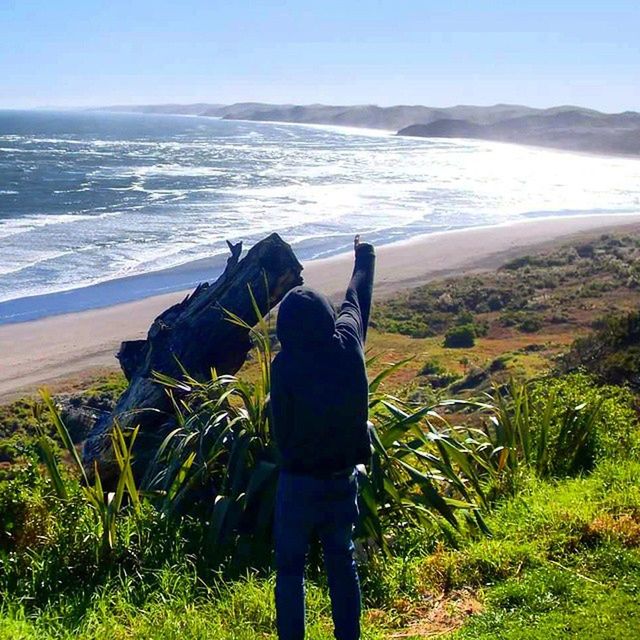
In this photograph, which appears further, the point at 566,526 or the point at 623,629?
the point at 566,526

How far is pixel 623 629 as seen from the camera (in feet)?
11.1

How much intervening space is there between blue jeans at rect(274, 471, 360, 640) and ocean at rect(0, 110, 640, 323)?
18470mm

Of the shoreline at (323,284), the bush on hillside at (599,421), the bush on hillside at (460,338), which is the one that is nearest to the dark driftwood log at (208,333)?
the bush on hillside at (599,421)

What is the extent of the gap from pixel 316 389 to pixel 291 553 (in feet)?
2.08

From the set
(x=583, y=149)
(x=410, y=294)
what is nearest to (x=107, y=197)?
(x=410, y=294)

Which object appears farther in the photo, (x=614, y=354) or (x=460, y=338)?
(x=460, y=338)

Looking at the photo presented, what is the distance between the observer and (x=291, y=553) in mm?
3107

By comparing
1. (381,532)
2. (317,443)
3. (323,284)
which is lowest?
(323,284)

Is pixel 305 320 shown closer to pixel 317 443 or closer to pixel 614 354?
pixel 317 443

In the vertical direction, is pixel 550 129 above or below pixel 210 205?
above

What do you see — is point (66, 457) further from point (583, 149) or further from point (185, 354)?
point (583, 149)

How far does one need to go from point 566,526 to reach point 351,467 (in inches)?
68.2

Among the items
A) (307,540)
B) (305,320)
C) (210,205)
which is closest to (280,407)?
(305,320)

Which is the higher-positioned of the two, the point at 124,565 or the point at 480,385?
the point at 124,565
